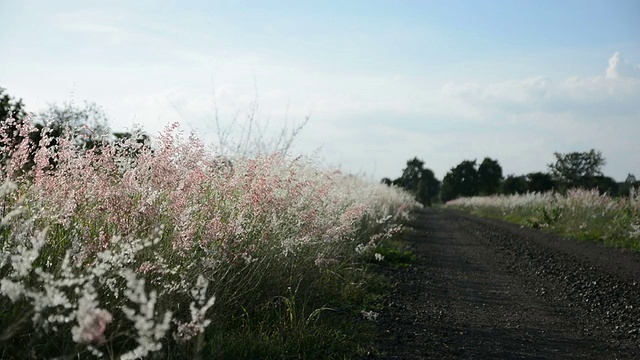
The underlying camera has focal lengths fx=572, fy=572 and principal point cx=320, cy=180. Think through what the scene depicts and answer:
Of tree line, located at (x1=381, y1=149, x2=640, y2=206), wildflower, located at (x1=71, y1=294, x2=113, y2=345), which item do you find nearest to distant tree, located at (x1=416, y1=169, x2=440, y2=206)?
tree line, located at (x1=381, y1=149, x2=640, y2=206)

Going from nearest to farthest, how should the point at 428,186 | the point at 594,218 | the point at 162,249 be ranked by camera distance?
the point at 162,249 → the point at 594,218 → the point at 428,186

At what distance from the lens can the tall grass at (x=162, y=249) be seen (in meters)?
3.25

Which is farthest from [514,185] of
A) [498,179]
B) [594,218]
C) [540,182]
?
[594,218]

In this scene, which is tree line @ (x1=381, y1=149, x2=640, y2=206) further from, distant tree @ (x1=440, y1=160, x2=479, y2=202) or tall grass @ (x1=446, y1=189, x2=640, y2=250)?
tall grass @ (x1=446, y1=189, x2=640, y2=250)

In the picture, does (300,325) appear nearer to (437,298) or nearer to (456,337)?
(456,337)

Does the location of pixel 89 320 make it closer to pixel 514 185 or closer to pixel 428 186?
pixel 514 185

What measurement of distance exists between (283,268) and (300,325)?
0.90 meters

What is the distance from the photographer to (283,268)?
5578mm

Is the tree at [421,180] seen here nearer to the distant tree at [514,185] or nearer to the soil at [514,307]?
the distant tree at [514,185]

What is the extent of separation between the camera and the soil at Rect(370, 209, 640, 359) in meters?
5.18

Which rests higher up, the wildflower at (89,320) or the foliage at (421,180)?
the foliage at (421,180)

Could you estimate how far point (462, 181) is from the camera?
95.0 m

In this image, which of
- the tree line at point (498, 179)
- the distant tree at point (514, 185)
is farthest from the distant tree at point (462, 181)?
the distant tree at point (514, 185)

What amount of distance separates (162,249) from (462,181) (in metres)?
94.0
